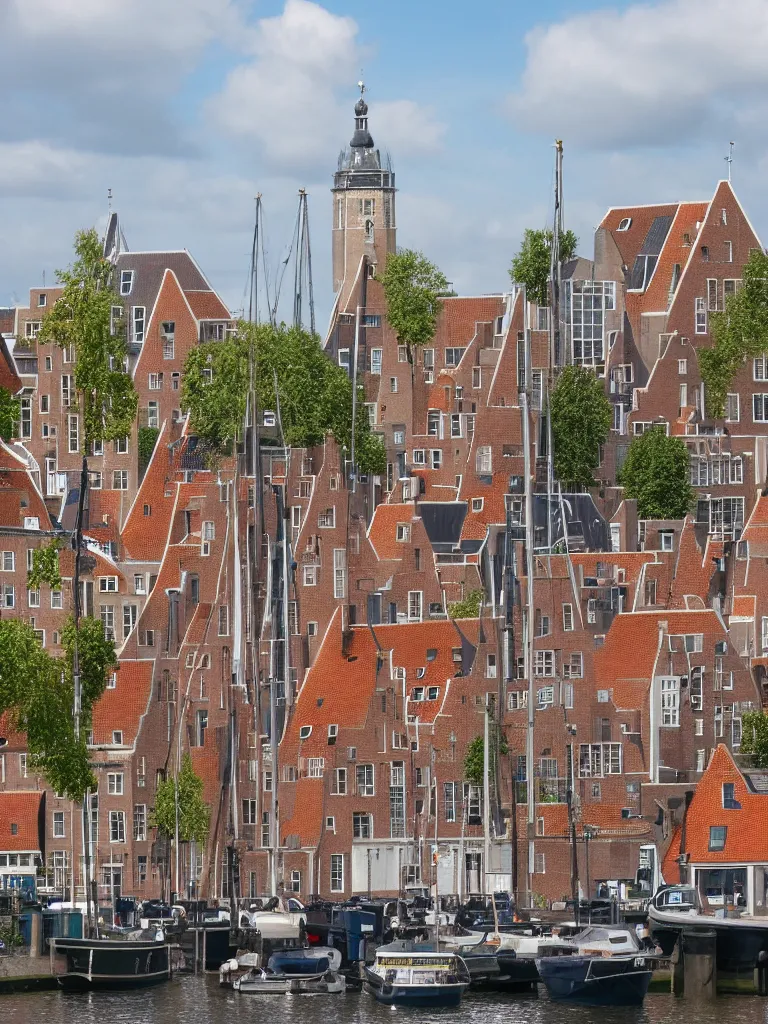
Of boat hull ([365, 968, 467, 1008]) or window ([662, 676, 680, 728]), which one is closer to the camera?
boat hull ([365, 968, 467, 1008])

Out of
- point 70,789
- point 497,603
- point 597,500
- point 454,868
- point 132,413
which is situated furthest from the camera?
point 597,500

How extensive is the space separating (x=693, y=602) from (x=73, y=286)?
176 ft

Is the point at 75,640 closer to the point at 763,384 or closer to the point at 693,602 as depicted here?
the point at 693,602

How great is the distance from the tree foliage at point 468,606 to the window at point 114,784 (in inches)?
867

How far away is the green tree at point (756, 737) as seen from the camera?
14912 centimetres

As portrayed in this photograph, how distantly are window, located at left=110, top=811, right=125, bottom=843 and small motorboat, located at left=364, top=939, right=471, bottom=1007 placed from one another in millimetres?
43732

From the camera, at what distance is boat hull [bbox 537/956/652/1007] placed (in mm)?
105188

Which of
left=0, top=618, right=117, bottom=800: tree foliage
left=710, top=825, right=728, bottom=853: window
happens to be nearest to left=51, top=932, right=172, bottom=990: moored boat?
left=0, top=618, right=117, bottom=800: tree foliage

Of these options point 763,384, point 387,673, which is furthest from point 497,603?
point 763,384

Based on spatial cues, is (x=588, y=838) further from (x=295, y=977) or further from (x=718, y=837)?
(x=295, y=977)

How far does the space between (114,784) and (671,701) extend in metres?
28.1

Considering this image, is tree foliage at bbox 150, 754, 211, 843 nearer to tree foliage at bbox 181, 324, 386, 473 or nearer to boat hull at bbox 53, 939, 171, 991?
boat hull at bbox 53, 939, 171, 991

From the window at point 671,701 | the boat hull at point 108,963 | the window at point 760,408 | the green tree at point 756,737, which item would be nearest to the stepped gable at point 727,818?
the green tree at point 756,737

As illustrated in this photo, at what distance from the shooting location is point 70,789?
112 m
